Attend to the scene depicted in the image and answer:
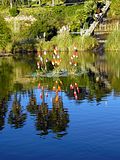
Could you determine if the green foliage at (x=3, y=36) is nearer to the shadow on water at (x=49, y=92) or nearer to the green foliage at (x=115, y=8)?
the green foliage at (x=115, y=8)

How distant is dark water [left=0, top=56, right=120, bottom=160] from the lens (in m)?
21.6

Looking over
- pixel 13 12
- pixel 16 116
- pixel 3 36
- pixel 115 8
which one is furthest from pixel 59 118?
pixel 13 12

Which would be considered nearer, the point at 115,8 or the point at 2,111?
the point at 2,111

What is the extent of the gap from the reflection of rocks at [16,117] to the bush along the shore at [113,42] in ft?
137

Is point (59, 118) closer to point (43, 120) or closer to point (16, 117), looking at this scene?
point (43, 120)

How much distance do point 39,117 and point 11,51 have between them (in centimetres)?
5637

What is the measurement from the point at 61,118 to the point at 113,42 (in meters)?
47.7

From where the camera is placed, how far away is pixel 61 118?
27.7 meters

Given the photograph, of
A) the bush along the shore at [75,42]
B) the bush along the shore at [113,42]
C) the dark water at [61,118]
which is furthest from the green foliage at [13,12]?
the dark water at [61,118]

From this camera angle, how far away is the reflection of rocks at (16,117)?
27284 millimetres

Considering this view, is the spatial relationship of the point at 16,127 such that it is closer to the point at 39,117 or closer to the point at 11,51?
the point at 39,117

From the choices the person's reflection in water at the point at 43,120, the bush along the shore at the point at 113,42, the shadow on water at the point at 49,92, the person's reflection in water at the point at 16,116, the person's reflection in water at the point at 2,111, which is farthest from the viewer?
the bush along the shore at the point at 113,42

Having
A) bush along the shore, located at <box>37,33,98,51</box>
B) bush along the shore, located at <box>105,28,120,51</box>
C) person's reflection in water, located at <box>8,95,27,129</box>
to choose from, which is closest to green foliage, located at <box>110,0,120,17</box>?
bush along the shore, located at <box>37,33,98,51</box>

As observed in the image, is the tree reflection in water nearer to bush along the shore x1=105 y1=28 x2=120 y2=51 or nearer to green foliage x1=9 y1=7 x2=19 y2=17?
bush along the shore x1=105 y1=28 x2=120 y2=51
